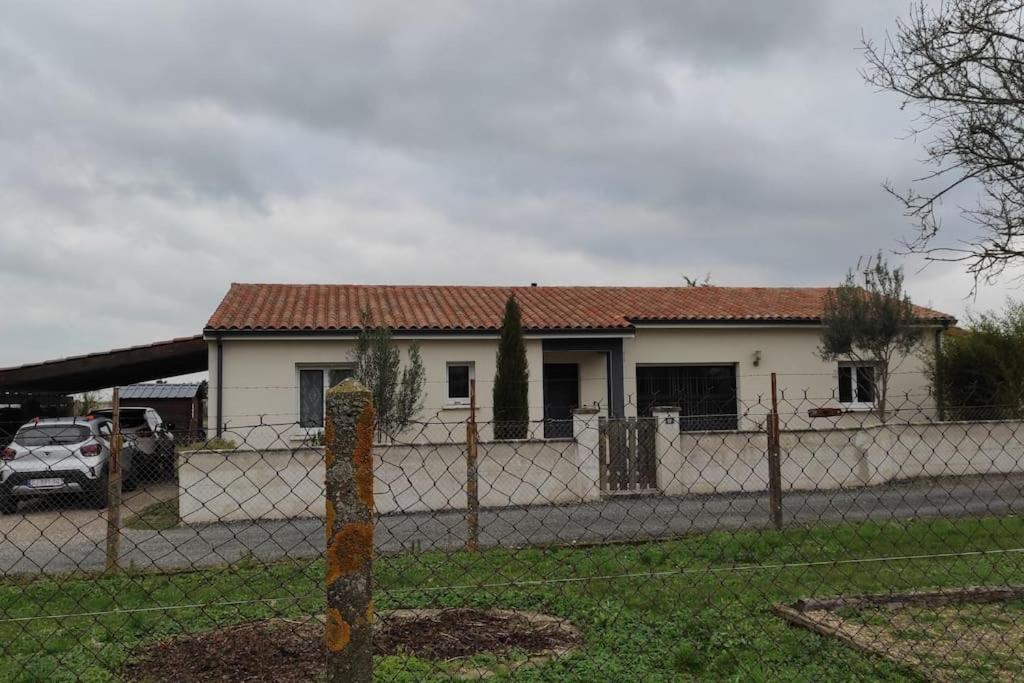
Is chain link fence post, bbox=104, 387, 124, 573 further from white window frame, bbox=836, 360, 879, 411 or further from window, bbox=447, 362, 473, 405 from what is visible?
white window frame, bbox=836, 360, 879, 411

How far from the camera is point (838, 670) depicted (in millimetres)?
3881

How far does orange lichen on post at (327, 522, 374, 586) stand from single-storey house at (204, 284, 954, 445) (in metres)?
12.3

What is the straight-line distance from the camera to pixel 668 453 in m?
11.6

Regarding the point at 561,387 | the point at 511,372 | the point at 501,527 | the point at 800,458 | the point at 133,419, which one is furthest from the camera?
the point at 133,419

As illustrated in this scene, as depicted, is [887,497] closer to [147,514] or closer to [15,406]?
[147,514]

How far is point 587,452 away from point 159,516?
568 cm

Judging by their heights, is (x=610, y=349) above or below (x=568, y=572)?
above

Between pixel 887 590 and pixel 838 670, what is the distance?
187 cm

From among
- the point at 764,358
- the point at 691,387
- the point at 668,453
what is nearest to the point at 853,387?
the point at 764,358

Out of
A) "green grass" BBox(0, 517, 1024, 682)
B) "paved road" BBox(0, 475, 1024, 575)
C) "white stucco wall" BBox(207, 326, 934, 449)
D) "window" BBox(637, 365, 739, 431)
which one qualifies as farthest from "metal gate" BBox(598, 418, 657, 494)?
"window" BBox(637, 365, 739, 431)

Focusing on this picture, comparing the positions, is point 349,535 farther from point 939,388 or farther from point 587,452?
point 939,388

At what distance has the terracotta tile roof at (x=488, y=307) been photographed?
628 inches

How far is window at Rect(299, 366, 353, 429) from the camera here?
51.1 feet

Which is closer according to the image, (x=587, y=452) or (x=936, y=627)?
(x=936, y=627)
